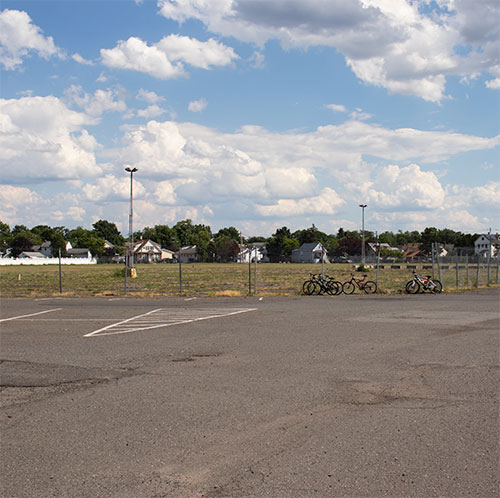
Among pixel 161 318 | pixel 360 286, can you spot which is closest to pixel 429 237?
pixel 360 286

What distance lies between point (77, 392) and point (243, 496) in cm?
396

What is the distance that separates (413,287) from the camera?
1015 inches

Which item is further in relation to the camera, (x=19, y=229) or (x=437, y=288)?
(x=19, y=229)

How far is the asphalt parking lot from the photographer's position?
4500 mm

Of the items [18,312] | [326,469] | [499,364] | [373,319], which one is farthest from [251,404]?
[18,312]

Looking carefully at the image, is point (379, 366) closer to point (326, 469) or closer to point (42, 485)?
point (326, 469)

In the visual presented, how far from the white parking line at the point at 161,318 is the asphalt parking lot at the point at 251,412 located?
41cm

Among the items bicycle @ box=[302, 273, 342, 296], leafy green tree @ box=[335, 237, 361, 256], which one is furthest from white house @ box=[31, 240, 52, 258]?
bicycle @ box=[302, 273, 342, 296]

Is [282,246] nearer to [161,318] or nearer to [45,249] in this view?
[45,249]

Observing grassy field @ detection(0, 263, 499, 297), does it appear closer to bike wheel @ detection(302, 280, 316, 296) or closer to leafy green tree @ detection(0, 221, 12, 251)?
bike wheel @ detection(302, 280, 316, 296)

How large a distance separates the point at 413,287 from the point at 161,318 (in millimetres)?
14296

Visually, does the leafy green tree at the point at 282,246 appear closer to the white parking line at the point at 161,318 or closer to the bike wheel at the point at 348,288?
the bike wheel at the point at 348,288

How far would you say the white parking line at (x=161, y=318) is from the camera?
13.6 metres

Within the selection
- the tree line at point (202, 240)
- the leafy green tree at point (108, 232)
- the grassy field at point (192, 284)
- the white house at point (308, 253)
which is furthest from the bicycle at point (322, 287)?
the leafy green tree at point (108, 232)
